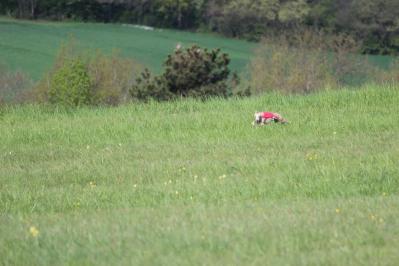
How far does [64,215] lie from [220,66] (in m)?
16.8

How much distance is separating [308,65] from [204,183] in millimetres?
36137

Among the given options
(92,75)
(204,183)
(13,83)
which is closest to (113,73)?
(92,75)

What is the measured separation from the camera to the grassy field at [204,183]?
249 inches

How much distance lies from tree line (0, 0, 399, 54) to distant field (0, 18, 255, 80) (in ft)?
10.7

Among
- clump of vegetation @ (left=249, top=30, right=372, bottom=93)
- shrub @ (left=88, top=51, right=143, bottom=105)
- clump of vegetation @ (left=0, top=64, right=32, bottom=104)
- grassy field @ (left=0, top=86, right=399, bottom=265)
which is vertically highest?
grassy field @ (left=0, top=86, right=399, bottom=265)

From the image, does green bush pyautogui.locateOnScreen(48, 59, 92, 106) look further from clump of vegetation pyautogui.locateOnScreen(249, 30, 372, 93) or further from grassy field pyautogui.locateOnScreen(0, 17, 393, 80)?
grassy field pyautogui.locateOnScreen(0, 17, 393, 80)

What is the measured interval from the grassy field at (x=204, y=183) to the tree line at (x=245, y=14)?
164 feet

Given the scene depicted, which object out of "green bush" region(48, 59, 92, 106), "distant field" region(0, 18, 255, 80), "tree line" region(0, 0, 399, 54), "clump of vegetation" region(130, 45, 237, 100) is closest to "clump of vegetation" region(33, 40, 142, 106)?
"green bush" region(48, 59, 92, 106)

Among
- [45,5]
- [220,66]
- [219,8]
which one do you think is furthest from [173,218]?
[45,5]

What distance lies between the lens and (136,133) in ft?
46.0

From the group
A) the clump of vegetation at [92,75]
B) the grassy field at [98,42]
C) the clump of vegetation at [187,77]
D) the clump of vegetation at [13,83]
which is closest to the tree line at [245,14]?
the grassy field at [98,42]

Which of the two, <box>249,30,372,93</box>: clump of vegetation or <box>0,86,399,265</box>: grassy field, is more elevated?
<box>0,86,399,265</box>: grassy field

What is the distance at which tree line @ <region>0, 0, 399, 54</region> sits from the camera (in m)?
67.1

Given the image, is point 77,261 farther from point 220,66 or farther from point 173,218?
point 220,66
